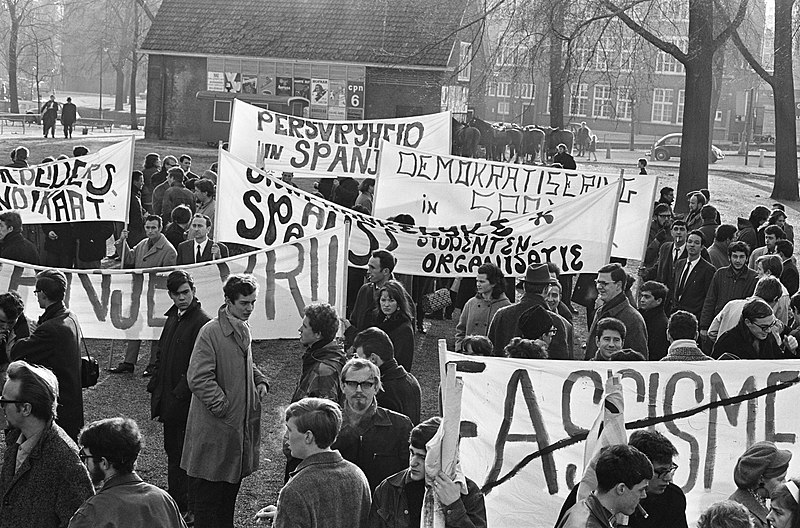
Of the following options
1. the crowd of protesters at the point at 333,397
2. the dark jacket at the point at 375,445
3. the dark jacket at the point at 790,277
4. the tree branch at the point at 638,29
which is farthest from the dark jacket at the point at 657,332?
the tree branch at the point at 638,29

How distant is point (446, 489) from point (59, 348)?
11.2 ft

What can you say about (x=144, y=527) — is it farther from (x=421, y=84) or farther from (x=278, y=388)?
(x=421, y=84)

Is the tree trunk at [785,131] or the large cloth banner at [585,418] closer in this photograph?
the large cloth banner at [585,418]

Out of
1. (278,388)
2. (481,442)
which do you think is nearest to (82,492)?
(481,442)

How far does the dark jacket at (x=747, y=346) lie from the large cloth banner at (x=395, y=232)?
10.6ft

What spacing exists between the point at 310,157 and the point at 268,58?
1025 inches

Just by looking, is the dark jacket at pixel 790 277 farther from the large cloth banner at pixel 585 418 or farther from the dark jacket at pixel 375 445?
the dark jacket at pixel 375 445

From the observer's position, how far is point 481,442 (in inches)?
236

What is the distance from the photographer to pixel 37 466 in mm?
5168

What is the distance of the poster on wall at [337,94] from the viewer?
40000mm

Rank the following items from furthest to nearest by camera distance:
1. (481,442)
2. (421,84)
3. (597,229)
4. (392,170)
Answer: (421,84) < (392,170) < (597,229) < (481,442)

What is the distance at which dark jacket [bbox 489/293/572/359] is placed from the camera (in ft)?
27.8

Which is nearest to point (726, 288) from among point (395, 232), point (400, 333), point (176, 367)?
point (395, 232)

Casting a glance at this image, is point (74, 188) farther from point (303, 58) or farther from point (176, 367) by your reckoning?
point (303, 58)
